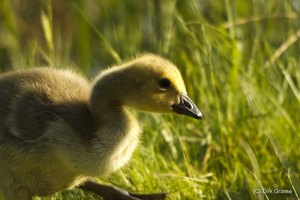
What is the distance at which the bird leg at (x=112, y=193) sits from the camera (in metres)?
4.09

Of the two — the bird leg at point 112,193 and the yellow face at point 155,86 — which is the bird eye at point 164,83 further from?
the bird leg at point 112,193

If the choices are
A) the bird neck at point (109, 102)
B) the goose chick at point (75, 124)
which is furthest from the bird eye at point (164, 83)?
the bird neck at point (109, 102)

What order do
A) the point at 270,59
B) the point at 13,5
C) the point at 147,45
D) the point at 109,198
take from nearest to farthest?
1. the point at 109,198
2. the point at 270,59
3. the point at 147,45
4. the point at 13,5

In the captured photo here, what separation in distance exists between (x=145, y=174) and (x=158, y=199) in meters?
0.29

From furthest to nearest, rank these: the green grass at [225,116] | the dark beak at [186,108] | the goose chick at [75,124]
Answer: the green grass at [225,116], the dark beak at [186,108], the goose chick at [75,124]

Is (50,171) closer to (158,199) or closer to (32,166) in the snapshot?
(32,166)

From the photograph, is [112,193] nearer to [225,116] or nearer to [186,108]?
[186,108]

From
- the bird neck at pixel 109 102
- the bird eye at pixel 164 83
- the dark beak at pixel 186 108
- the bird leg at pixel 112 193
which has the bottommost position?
the bird leg at pixel 112 193

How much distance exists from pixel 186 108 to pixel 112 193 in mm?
513

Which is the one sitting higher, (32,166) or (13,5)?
(13,5)

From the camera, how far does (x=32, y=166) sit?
394 cm

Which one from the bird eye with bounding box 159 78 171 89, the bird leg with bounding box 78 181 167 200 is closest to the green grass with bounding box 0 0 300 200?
the bird leg with bounding box 78 181 167 200

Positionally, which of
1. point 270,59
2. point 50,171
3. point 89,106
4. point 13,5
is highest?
point 13,5

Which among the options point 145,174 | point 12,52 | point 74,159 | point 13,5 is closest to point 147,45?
point 12,52
